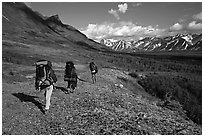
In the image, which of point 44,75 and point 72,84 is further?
point 72,84

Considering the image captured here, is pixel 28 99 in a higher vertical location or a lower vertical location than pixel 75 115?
higher

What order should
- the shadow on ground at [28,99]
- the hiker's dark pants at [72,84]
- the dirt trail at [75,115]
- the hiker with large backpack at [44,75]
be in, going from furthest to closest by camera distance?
the hiker's dark pants at [72,84]
the shadow on ground at [28,99]
the hiker with large backpack at [44,75]
the dirt trail at [75,115]

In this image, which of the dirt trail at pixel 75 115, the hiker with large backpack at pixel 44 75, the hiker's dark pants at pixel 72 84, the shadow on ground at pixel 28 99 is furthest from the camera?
the hiker's dark pants at pixel 72 84

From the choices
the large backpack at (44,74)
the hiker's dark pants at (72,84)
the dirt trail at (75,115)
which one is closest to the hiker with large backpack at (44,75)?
the large backpack at (44,74)

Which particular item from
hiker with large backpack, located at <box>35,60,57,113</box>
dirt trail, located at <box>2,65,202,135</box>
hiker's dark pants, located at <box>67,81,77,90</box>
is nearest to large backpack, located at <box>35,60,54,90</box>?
hiker with large backpack, located at <box>35,60,57,113</box>

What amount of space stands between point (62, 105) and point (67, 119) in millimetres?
2249

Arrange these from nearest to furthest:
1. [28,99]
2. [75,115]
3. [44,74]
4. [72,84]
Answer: [44,74]
[75,115]
[28,99]
[72,84]

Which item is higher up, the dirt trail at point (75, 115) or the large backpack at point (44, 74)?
the large backpack at point (44, 74)

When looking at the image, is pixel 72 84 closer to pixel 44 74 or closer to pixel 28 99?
pixel 28 99

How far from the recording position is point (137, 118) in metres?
14.0

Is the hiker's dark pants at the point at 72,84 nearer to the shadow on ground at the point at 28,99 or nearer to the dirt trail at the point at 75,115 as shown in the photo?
the dirt trail at the point at 75,115

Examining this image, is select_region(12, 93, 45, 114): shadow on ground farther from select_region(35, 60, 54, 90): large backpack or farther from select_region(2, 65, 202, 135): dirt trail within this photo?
select_region(35, 60, 54, 90): large backpack

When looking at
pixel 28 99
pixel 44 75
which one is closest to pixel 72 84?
pixel 28 99

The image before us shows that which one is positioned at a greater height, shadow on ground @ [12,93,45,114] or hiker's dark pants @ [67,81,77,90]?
hiker's dark pants @ [67,81,77,90]
